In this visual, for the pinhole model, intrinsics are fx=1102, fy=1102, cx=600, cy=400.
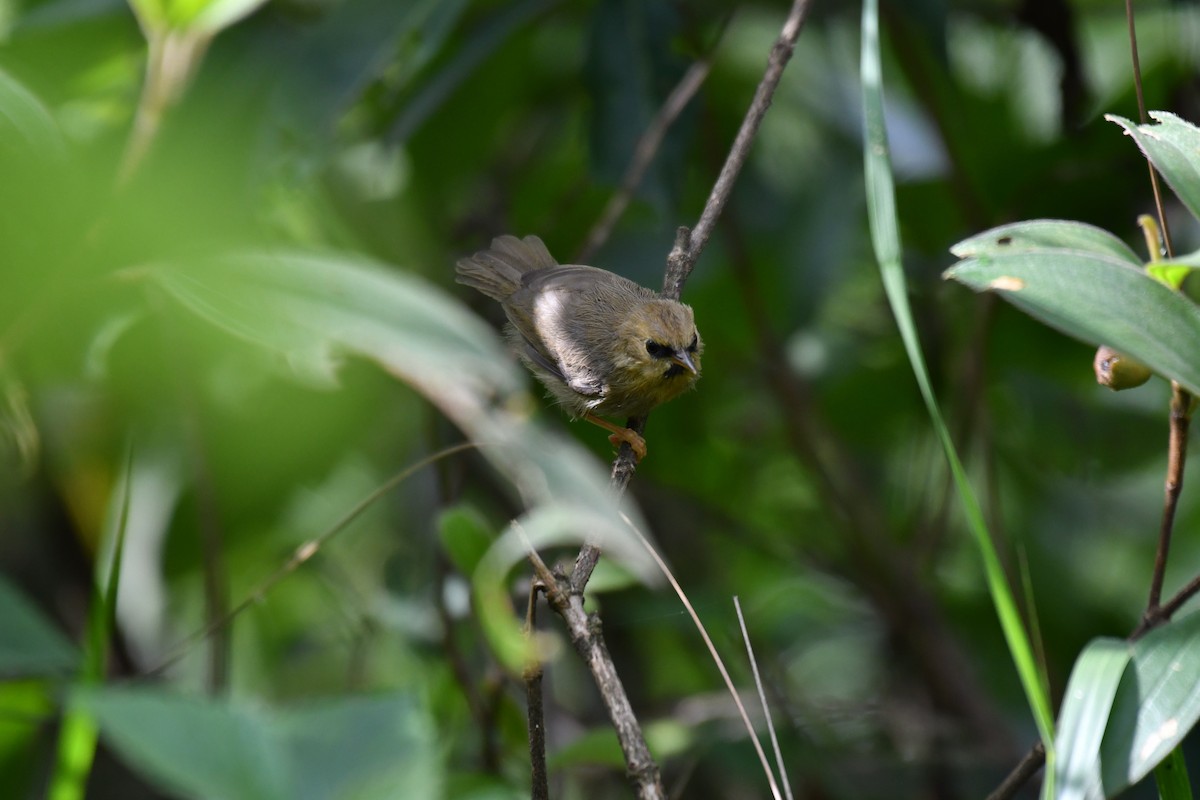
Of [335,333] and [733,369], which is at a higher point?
[335,333]

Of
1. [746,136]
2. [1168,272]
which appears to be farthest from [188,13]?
[1168,272]

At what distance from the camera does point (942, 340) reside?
3877mm

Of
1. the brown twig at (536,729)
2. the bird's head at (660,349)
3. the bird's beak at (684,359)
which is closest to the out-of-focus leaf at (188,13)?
the brown twig at (536,729)

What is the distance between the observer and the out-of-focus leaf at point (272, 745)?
868 millimetres

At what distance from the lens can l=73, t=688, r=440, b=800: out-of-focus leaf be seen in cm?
87

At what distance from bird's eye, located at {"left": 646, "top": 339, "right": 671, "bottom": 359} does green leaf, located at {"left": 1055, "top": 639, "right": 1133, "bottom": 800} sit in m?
1.54

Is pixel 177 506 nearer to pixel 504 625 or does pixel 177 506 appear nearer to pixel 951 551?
pixel 504 625

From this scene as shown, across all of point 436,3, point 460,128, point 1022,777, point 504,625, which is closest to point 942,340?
point 460,128

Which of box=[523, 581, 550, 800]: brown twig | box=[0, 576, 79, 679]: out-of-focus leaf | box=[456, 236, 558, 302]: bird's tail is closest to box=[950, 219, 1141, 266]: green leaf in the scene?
box=[523, 581, 550, 800]: brown twig

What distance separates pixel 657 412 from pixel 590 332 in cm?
79

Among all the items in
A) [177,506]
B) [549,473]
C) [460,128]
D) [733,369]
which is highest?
[460,128]

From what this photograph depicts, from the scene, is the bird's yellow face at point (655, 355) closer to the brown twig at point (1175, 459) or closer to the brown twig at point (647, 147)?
the brown twig at point (647, 147)

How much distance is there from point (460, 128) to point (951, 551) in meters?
2.69

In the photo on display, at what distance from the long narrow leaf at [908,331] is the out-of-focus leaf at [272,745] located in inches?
29.0
